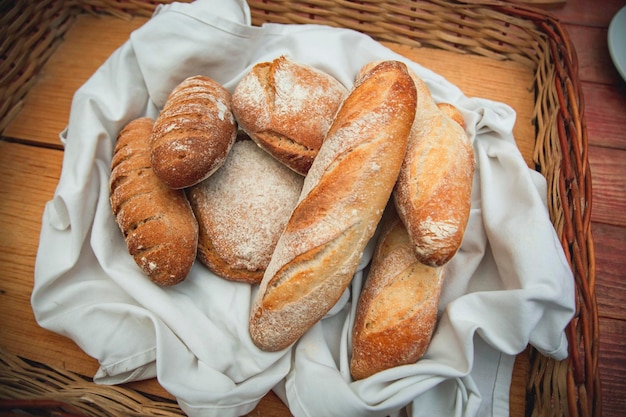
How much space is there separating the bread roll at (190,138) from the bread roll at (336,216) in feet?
0.84

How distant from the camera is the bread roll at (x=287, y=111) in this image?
108 centimetres

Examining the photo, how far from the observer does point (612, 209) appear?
4.16ft

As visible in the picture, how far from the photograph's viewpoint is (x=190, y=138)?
998mm

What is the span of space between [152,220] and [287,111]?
A: 0.41 m

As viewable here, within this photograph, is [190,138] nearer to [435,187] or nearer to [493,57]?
[435,187]

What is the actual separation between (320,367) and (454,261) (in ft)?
1.34

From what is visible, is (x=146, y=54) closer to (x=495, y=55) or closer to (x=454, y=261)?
(x=454, y=261)

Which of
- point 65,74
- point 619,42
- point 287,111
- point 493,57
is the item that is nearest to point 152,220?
point 287,111

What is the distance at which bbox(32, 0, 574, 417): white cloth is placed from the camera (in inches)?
36.2

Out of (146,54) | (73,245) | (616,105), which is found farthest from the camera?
(616,105)

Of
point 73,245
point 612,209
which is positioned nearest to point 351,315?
point 73,245

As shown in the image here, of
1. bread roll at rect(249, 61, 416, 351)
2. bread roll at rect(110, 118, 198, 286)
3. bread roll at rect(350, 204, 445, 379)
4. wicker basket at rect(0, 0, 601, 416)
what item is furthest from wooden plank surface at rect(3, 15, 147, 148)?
bread roll at rect(350, 204, 445, 379)

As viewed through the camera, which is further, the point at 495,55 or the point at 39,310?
the point at 495,55

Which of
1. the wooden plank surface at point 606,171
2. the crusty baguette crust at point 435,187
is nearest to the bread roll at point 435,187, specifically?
the crusty baguette crust at point 435,187
